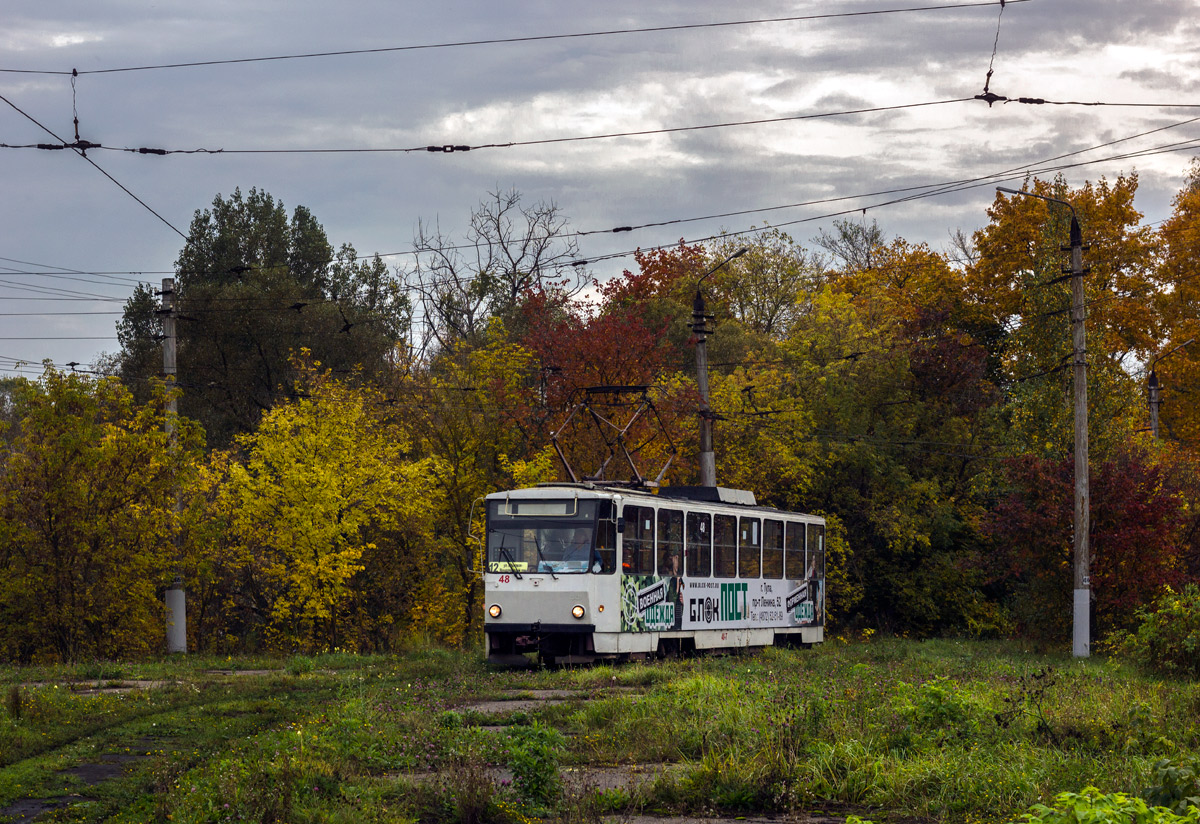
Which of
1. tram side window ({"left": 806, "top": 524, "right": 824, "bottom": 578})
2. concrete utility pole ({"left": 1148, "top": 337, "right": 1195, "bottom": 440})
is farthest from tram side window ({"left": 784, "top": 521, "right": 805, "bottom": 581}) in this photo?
concrete utility pole ({"left": 1148, "top": 337, "right": 1195, "bottom": 440})

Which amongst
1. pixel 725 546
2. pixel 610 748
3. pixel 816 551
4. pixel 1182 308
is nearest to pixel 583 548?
pixel 725 546

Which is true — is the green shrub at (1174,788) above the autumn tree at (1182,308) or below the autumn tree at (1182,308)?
below

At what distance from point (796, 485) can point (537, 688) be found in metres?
24.1

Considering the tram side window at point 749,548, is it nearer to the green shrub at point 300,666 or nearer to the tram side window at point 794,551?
the tram side window at point 794,551

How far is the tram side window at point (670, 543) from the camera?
80.3 feet

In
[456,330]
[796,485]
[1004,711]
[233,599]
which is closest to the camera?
[1004,711]

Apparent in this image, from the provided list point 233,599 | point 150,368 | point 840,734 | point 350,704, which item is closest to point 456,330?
point 150,368

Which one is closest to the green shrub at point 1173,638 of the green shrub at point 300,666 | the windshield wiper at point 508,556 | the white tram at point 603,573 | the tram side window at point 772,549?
the white tram at point 603,573

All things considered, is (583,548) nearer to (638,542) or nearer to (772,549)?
(638,542)

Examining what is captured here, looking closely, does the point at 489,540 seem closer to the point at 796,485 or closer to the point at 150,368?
the point at 796,485

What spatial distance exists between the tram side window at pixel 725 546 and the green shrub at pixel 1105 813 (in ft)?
65.9

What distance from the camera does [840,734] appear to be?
10750mm

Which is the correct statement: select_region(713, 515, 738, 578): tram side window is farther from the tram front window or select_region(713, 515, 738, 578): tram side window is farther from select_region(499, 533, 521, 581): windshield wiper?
select_region(499, 533, 521, 581): windshield wiper

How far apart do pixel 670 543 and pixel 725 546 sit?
8.91ft
